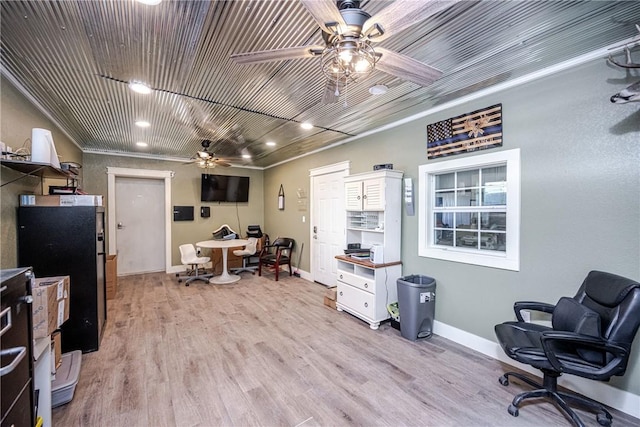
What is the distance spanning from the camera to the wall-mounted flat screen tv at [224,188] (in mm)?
6230

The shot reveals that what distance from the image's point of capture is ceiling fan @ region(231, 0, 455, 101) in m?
1.27

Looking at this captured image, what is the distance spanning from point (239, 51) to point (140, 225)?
5.32 m

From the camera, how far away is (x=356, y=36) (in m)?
1.46

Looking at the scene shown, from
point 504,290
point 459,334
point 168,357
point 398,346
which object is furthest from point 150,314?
point 504,290

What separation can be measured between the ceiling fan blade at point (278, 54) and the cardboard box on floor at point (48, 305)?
203 cm

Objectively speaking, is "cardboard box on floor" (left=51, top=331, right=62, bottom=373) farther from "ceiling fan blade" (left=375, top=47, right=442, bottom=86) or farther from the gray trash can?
"ceiling fan blade" (left=375, top=47, right=442, bottom=86)

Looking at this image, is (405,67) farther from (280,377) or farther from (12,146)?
(12,146)

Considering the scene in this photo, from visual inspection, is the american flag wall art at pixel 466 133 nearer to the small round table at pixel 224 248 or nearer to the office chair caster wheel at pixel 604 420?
the office chair caster wheel at pixel 604 420

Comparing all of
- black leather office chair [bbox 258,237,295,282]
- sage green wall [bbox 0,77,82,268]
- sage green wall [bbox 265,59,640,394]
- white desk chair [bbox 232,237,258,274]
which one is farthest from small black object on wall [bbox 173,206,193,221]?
sage green wall [bbox 265,59,640,394]

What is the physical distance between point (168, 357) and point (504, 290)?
3.28 meters

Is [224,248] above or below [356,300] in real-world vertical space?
Result: above

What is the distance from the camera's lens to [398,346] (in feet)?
9.19

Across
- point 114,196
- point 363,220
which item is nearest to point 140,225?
point 114,196

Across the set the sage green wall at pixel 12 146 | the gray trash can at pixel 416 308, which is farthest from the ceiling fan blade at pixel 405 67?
the sage green wall at pixel 12 146
